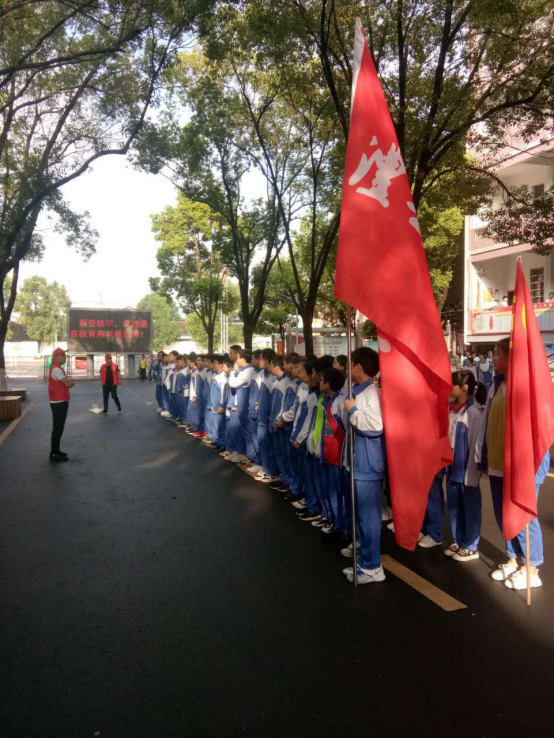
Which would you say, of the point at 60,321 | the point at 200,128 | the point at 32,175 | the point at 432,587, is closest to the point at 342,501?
the point at 432,587

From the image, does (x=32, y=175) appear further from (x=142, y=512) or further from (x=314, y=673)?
(x=314, y=673)

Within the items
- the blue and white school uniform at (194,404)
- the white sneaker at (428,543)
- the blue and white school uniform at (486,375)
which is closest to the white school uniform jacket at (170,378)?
the blue and white school uniform at (194,404)

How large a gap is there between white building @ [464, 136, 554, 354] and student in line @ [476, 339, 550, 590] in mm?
17946

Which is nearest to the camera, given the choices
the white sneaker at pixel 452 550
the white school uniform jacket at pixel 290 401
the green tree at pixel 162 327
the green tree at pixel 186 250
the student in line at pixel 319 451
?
the white sneaker at pixel 452 550

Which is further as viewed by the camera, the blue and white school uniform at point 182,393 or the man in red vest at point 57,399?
the blue and white school uniform at point 182,393

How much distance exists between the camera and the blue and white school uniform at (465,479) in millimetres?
4641

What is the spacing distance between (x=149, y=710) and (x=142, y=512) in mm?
3609

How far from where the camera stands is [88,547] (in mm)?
5164

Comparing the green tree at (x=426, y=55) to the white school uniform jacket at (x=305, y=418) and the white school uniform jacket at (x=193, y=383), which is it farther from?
the white school uniform jacket at (x=305, y=418)

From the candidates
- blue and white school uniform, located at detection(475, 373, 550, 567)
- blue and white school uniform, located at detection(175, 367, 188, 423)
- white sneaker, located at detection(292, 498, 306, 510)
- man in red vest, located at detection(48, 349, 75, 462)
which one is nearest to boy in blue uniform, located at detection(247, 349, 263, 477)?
white sneaker, located at detection(292, 498, 306, 510)

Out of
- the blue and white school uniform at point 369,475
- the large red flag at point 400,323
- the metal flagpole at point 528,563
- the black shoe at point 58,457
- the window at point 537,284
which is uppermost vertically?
the window at point 537,284

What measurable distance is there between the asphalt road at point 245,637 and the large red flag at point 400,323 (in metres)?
0.71

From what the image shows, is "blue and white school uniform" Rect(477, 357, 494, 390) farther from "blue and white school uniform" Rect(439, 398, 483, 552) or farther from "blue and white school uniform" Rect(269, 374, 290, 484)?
"blue and white school uniform" Rect(439, 398, 483, 552)

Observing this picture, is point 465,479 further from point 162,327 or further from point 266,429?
point 162,327
